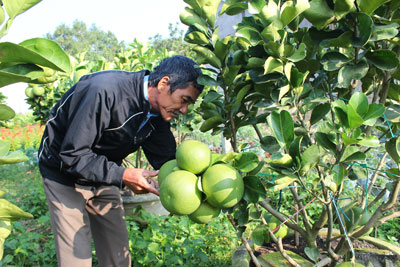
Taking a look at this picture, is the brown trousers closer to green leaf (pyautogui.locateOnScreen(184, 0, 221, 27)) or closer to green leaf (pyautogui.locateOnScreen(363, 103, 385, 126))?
green leaf (pyautogui.locateOnScreen(184, 0, 221, 27))

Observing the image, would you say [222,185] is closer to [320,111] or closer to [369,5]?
[320,111]

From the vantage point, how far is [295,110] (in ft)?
3.82

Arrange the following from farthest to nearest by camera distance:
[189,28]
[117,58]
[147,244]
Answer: [117,58], [147,244], [189,28]

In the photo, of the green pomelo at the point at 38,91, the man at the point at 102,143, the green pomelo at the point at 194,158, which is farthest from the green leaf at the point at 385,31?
the green pomelo at the point at 38,91

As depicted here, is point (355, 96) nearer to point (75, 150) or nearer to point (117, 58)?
point (75, 150)

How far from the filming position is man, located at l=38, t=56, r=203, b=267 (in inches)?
69.7

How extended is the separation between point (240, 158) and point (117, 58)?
3.20m

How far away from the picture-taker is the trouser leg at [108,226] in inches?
91.7

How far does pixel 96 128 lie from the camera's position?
1.83 metres

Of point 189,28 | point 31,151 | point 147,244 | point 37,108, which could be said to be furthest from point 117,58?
point 31,151

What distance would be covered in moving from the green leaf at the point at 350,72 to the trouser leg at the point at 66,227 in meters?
1.78

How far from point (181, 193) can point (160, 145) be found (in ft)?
4.36

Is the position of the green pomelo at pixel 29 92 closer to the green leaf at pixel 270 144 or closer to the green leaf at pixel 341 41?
the green leaf at pixel 270 144

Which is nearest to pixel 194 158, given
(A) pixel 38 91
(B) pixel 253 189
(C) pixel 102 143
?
(B) pixel 253 189
